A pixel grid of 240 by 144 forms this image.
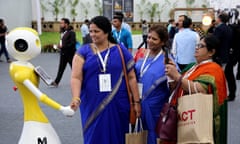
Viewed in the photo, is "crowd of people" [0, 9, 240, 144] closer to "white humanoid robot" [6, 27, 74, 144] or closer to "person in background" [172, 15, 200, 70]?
"white humanoid robot" [6, 27, 74, 144]

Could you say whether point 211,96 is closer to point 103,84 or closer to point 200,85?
point 200,85

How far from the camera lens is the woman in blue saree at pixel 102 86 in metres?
3.12

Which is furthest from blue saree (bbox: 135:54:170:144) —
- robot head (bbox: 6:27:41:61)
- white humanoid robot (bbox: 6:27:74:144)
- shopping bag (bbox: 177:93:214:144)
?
robot head (bbox: 6:27:41:61)

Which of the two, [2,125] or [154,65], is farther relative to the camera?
[2,125]

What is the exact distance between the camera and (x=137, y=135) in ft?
10.4

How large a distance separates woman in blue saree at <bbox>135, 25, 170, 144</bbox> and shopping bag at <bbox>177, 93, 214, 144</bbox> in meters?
0.49

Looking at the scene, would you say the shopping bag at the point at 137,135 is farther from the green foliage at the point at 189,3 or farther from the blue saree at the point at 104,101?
the green foliage at the point at 189,3

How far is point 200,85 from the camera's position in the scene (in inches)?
109

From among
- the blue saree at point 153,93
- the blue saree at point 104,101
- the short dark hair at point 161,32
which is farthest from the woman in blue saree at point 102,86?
the short dark hair at point 161,32

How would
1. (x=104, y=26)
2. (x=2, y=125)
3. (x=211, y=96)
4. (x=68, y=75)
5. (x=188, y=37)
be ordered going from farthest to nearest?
(x=68, y=75) < (x=188, y=37) < (x=2, y=125) < (x=104, y=26) < (x=211, y=96)

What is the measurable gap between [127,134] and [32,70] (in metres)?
0.96

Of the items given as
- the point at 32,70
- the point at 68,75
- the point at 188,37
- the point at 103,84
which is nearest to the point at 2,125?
the point at 32,70

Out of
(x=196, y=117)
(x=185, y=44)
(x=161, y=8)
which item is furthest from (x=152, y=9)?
(x=196, y=117)

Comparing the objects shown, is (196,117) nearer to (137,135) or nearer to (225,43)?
(137,135)
